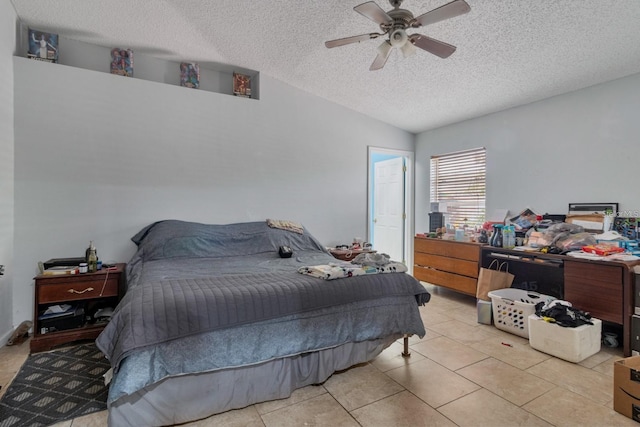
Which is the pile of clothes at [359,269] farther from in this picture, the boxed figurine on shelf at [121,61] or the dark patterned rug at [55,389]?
the boxed figurine on shelf at [121,61]

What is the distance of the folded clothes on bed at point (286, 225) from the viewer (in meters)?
3.63

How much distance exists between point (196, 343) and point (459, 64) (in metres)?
3.10

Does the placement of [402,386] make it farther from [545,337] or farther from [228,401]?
[545,337]

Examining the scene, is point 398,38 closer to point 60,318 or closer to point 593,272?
point 593,272

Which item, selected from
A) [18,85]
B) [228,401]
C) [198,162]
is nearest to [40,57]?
[18,85]

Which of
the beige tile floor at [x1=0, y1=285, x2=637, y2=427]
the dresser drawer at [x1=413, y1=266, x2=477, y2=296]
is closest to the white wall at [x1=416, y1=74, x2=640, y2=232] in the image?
the dresser drawer at [x1=413, y1=266, x2=477, y2=296]

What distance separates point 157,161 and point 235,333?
2389 mm

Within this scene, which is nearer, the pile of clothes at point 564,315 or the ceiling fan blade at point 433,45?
the ceiling fan blade at point 433,45

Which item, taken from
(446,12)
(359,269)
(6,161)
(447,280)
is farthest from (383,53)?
(6,161)

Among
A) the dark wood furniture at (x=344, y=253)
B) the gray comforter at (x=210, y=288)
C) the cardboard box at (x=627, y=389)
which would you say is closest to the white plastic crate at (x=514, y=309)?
the cardboard box at (x=627, y=389)

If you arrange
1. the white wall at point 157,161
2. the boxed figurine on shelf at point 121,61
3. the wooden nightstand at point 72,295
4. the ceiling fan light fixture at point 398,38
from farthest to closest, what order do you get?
the boxed figurine on shelf at point 121,61
the white wall at point 157,161
the wooden nightstand at point 72,295
the ceiling fan light fixture at point 398,38

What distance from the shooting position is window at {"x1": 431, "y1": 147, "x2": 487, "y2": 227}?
409cm

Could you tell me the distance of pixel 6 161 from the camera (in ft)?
8.73

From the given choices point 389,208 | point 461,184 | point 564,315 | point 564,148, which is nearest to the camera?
point 564,315
